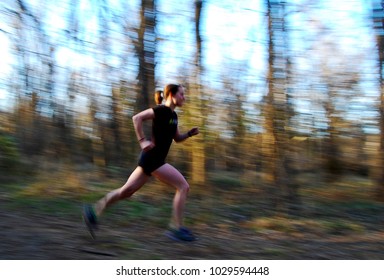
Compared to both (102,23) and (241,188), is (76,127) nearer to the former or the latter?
(102,23)

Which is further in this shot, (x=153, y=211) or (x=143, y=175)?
(x=153, y=211)

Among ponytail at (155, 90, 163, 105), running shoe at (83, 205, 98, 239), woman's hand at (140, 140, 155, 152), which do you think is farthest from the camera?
ponytail at (155, 90, 163, 105)

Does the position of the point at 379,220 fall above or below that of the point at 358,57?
below

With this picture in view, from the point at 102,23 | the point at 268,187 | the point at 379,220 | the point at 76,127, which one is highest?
the point at 102,23

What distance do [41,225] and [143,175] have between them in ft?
6.33

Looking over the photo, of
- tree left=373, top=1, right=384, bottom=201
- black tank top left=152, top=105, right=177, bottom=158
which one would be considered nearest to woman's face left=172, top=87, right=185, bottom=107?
black tank top left=152, top=105, right=177, bottom=158

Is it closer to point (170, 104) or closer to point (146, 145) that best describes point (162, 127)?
point (170, 104)

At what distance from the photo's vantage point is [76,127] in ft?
30.9

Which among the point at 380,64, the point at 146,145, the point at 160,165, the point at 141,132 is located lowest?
the point at 160,165

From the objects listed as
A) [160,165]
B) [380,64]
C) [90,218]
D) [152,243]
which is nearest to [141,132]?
[160,165]

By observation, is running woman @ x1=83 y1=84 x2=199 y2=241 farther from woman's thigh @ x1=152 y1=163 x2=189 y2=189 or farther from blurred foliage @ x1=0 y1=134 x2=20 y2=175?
blurred foliage @ x1=0 y1=134 x2=20 y2=175
